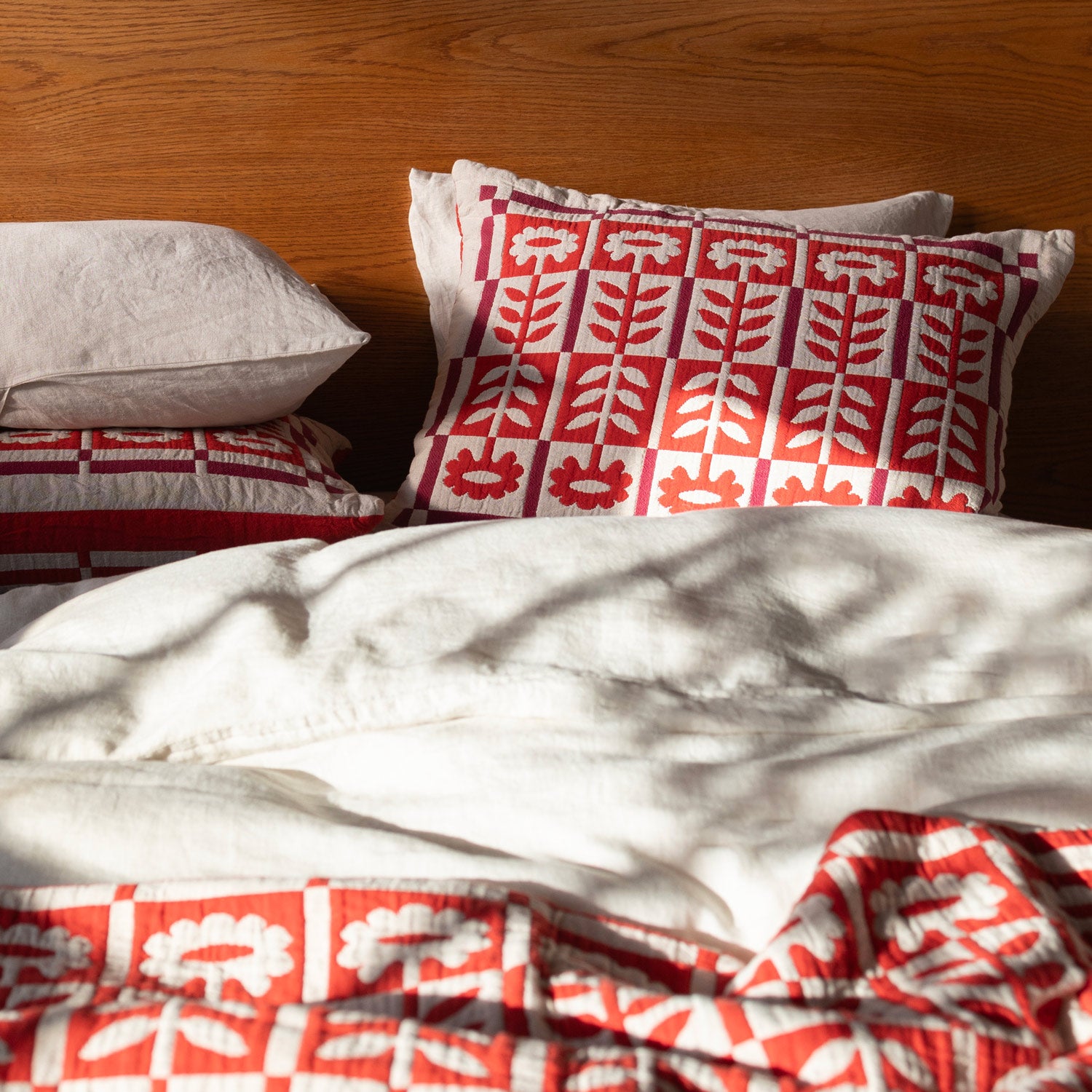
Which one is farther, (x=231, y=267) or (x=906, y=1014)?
(x=231, y=267)

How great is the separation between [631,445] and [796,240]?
36 cm

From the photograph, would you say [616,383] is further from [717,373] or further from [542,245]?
[542,245]

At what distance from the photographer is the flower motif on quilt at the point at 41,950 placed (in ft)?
1.76

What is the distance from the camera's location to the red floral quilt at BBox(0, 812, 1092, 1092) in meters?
0.45

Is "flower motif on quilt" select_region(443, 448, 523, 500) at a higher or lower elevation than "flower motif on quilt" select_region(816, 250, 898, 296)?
lower

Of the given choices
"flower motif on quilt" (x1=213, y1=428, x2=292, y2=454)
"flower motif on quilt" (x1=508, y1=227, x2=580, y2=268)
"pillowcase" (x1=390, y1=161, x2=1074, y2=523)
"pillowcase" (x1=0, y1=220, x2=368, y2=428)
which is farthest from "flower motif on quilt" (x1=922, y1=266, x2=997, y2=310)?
"flower motif on quilt" (x1=213, y1=428, x2=292, y2=454)

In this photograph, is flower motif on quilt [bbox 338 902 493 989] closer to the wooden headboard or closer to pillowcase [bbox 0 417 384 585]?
pillowcase [bbox 0 417 384 585]

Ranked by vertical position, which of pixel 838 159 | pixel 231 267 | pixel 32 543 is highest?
pixel 838 159

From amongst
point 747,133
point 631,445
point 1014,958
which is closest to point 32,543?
point 631,445

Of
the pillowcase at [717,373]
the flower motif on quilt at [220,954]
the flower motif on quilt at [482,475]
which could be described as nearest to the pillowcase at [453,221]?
the pillowcase at [717,373]

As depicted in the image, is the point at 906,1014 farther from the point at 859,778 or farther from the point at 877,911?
the point at 859,778

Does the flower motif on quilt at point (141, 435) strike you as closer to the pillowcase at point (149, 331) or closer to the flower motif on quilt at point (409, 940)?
the pillowcase at point (149, 331)

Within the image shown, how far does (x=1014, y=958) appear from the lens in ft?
1.69

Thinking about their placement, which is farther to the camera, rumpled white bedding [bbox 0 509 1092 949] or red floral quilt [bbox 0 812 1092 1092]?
rumpled white bedding [bbox 0 509 1092 949]
